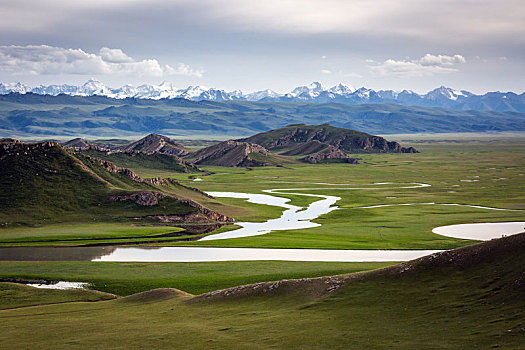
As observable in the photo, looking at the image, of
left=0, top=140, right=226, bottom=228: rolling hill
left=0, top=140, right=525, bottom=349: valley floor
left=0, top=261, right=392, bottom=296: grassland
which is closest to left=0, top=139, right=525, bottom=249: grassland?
left=0, top=140, right=226, bottom=228: rolling hill

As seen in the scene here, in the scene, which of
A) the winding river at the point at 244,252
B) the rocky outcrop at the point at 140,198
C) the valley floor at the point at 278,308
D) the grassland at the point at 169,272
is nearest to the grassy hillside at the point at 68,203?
the rocky outcrop at the point at 140,198

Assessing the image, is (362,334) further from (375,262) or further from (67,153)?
(67,153)

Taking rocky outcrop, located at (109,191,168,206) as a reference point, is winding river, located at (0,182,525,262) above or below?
below

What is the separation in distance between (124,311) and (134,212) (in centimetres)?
7126

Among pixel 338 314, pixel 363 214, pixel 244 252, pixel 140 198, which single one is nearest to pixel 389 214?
pixel 363 214

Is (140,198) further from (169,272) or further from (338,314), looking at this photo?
(338,314)

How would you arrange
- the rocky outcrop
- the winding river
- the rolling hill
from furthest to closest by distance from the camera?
the rocky outcrop → the rolling hill → the winding river

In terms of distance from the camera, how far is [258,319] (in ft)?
137

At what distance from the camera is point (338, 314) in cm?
4009

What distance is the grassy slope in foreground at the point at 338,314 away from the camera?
107 ft

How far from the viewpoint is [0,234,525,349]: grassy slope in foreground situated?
3247 cm

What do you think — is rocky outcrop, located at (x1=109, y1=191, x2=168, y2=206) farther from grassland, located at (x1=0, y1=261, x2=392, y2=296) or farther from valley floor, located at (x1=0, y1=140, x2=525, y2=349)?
valley floor, located at (x1=0, y1=140, x2=525, y2=349)

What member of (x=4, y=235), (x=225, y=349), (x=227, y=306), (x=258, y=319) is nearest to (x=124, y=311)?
(x=227, y=306)

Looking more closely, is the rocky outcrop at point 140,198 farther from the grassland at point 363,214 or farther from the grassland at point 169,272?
the grassland at point 169,272
